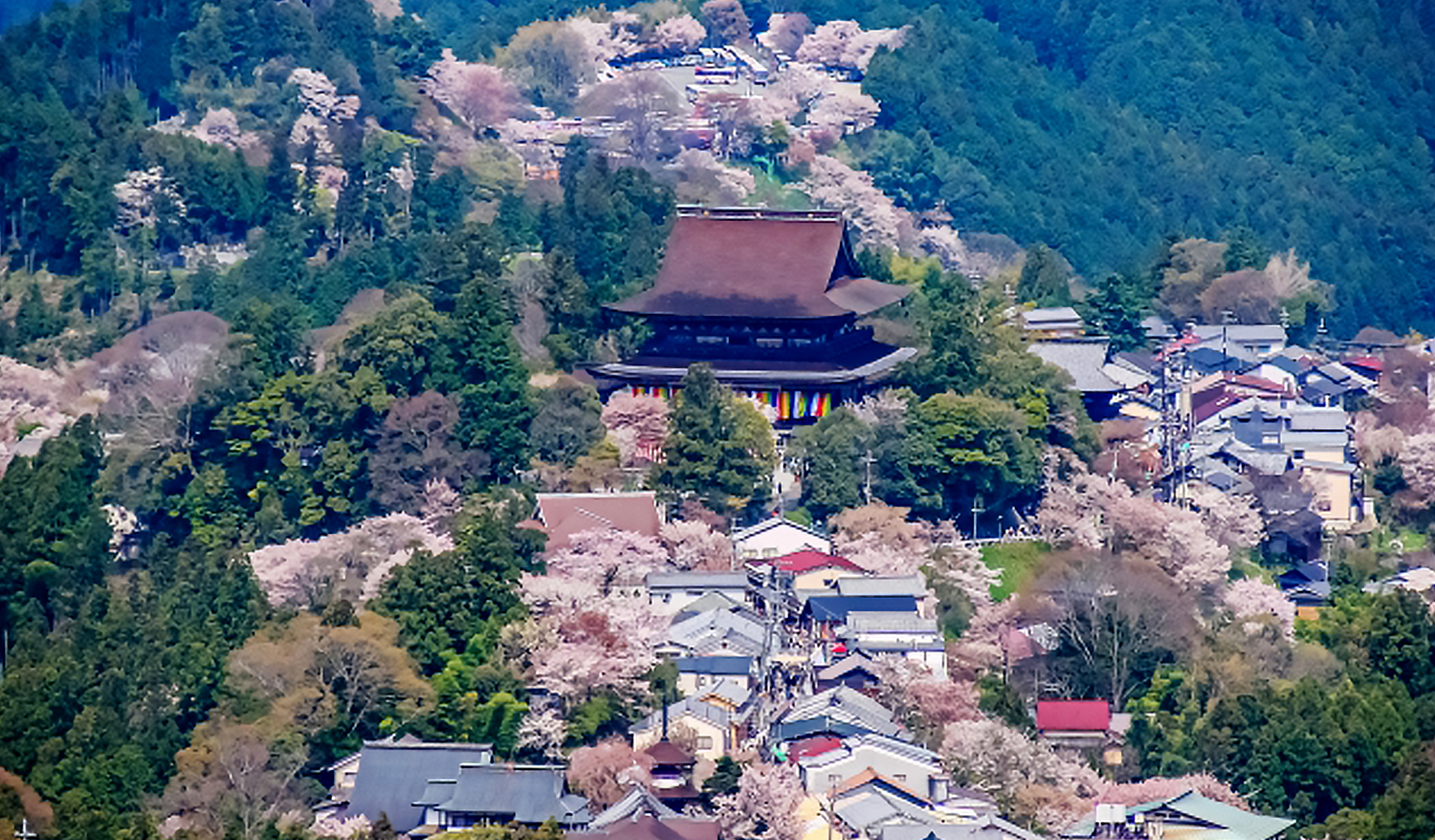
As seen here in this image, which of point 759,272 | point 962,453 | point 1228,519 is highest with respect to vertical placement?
point 759,272

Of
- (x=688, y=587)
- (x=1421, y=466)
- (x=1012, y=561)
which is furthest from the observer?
(x=1421, y=466)

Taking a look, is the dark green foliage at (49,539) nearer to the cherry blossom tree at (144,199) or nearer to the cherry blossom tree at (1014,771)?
the cherry blossom tree at (1014,771)

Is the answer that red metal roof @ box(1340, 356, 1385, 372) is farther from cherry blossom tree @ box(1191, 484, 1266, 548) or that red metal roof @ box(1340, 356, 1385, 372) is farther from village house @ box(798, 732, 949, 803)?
village house @ box(798, 732, 949, 803)

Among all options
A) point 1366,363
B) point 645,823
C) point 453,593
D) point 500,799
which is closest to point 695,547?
point 453,593

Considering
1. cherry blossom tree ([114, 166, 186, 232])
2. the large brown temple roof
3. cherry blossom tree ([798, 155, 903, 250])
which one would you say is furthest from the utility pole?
cherry blossom tree ([798, 155, 903, 250])

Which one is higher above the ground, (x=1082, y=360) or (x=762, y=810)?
(x=1082, y=360)

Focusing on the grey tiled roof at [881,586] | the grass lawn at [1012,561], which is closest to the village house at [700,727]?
the grey tiled roof at [881,586]

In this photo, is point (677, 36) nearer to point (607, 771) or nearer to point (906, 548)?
point (906, 548)

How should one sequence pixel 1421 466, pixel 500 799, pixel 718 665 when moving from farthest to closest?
pixel 1421 466 → pixel 718 665 → pixel 500 799
